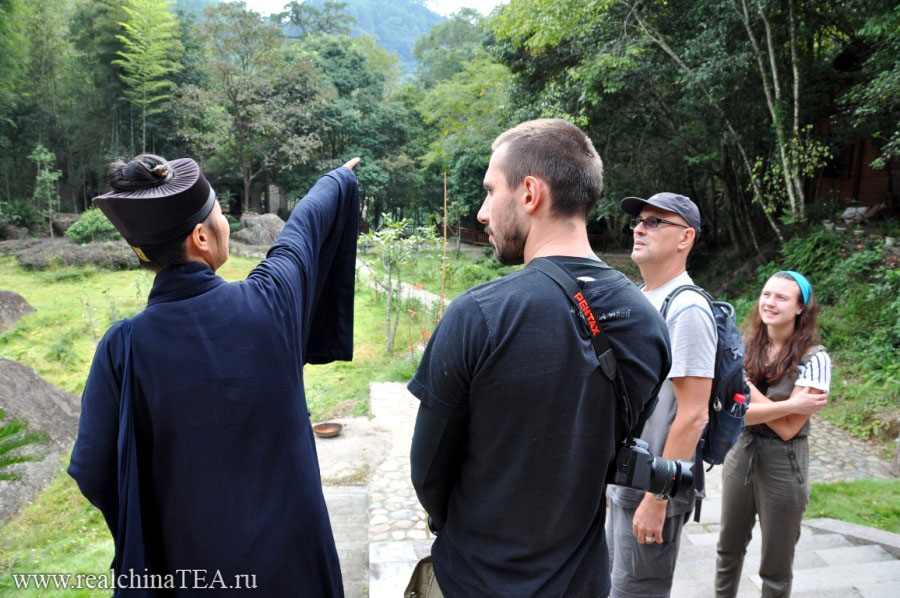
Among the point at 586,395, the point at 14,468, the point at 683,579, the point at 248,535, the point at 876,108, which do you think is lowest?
the point at 14,468

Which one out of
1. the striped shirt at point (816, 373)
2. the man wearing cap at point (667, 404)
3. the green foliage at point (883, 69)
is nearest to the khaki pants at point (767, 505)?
the striped shirt at point (816, 373)

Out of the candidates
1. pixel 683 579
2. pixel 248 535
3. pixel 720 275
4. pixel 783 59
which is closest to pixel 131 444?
pixel 248 535

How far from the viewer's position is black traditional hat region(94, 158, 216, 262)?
4.24ft

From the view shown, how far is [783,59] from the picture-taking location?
10.3 m

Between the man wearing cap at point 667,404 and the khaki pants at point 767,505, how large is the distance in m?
0.52

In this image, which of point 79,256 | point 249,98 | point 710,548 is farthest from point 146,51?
point 710,548

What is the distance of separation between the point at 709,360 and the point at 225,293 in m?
1.49

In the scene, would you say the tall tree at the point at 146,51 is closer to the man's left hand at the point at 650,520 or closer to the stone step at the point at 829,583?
the stone step at the point at 829,583

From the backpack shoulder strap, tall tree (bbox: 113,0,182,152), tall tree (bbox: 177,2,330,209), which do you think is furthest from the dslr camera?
tall tree (bbox: 113,0,182,152)

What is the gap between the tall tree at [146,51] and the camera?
21875 millimetres

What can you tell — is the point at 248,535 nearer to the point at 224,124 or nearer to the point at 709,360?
the point at 709,360

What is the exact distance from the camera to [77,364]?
866cm

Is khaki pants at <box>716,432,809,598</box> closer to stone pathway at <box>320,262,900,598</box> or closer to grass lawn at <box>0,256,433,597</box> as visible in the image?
stone pathway at <box>320,262,900,598</box>

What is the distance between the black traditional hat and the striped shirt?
2.34 m
